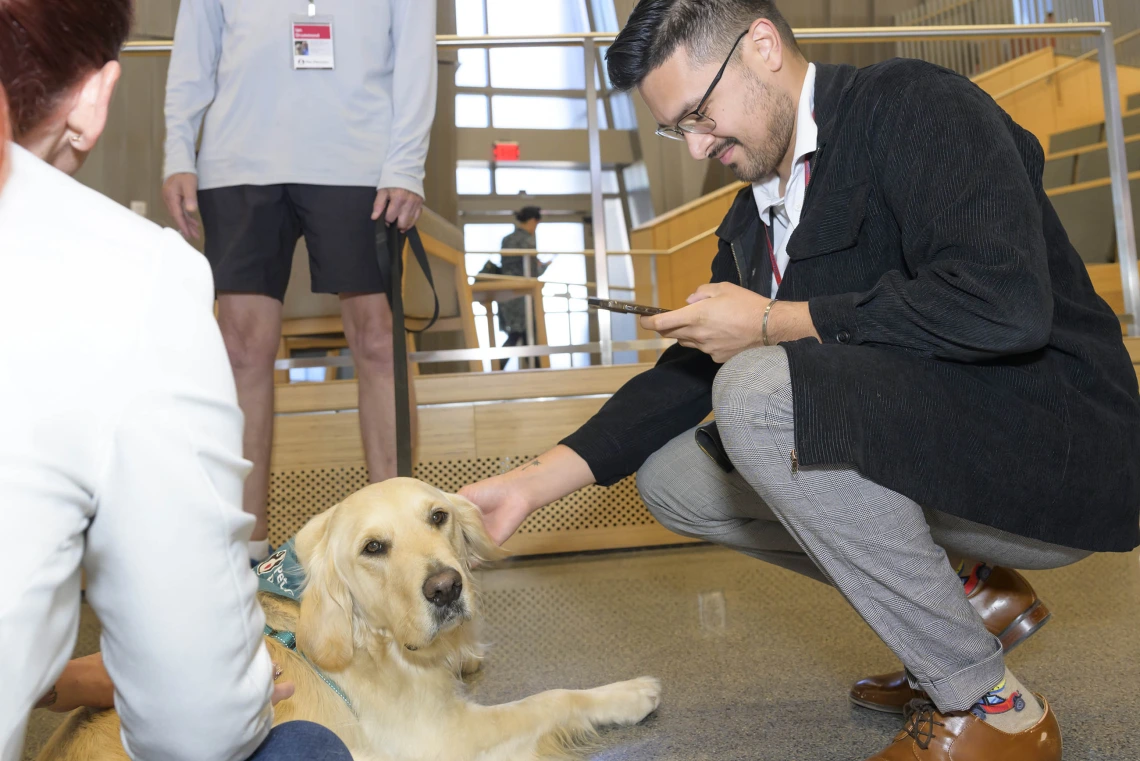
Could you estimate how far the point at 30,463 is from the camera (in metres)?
0.46

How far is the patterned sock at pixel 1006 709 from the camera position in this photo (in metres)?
1.18

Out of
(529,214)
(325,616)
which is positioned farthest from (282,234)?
(529,214)

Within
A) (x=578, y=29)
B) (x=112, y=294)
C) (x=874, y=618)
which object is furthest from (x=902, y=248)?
(x=578, y=29)

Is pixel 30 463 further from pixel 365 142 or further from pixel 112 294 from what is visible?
pixel 365 142

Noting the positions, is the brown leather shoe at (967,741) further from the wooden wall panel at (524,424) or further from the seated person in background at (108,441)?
the wooden wall panel at (524,424)

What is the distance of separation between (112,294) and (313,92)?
1.93 meters

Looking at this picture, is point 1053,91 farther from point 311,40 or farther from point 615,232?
point 311,40

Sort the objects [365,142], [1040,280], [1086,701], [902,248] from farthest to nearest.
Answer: [365,142] < [1086,701] < [902,248] < [1040,280]

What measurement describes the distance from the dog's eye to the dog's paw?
1.54 feet

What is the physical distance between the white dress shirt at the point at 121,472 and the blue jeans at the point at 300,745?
0.12 m

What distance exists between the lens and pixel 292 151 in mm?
2232

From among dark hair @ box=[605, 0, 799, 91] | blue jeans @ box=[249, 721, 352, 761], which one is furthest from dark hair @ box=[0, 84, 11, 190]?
dark hair @ box=[605, 0, 799, 91]

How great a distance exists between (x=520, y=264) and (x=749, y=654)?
77.5 inches

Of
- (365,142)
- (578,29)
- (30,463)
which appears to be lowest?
(30,463)
